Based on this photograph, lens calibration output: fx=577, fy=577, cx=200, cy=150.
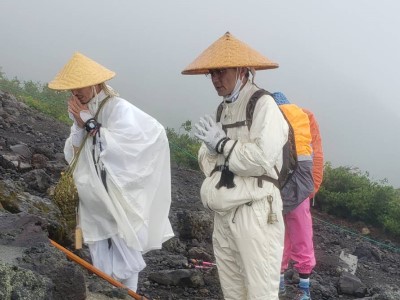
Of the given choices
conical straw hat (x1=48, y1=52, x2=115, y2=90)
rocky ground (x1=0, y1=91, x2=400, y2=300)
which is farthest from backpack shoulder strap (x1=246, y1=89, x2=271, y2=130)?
rocky ground (x1=0, y1=91, x2=400, y2=300)

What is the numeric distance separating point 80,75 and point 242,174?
139 cm

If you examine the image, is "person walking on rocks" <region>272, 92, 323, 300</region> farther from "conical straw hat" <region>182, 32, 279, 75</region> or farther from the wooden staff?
the wooden staff

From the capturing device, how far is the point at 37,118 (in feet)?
43.5

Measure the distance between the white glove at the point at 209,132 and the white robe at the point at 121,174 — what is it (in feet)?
2.45

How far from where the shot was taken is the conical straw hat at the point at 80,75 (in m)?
3.94

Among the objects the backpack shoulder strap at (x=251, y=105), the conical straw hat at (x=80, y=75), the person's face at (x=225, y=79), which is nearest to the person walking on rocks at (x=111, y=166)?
the conical straw hat at (x=80, y=75)

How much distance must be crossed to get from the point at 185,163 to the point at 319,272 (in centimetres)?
609

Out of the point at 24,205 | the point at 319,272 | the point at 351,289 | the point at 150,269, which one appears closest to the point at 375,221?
the point at 319,272

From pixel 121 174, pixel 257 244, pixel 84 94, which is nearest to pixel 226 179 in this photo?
pixel 257 244

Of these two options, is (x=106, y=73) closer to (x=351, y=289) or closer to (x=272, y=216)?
(x=272, y=216)

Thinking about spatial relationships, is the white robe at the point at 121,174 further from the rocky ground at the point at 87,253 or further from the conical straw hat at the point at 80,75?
the rocky ground at the point at 87,253

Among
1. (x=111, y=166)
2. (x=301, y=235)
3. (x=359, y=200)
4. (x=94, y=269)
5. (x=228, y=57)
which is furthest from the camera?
(x=359, y=200)

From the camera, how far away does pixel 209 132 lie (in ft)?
11.5

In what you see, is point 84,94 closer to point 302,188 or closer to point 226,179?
point 226,179
